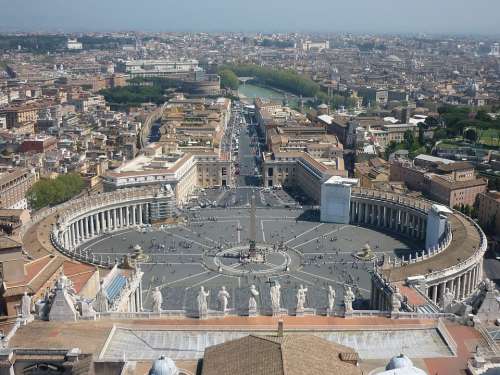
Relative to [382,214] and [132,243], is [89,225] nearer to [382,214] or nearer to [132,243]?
[132,243]

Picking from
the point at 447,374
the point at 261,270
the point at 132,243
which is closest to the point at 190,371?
the point at 447,374

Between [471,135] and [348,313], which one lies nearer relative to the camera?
[348,313]

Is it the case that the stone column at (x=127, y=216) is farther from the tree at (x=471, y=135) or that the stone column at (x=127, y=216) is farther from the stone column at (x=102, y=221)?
the tree at (x=471, y=135)

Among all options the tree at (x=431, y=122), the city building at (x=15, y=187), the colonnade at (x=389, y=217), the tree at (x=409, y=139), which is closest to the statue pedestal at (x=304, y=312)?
the colonnade at (x=389, y=217)

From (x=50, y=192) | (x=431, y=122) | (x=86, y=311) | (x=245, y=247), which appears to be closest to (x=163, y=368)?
(x=86, y=311)

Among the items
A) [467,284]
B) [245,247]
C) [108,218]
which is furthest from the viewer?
[108,218]

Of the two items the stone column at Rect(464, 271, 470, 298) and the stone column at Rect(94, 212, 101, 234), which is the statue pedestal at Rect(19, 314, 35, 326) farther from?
the stone column at Rect(94, 212, 101, 234)

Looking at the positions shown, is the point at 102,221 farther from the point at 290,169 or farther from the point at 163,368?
the point at 163,368

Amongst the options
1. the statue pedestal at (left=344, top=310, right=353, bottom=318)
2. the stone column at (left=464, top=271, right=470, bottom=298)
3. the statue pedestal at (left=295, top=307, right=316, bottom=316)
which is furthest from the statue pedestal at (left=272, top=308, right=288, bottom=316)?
the stone column at (left=464, top=271, right=470, bottom=298)
